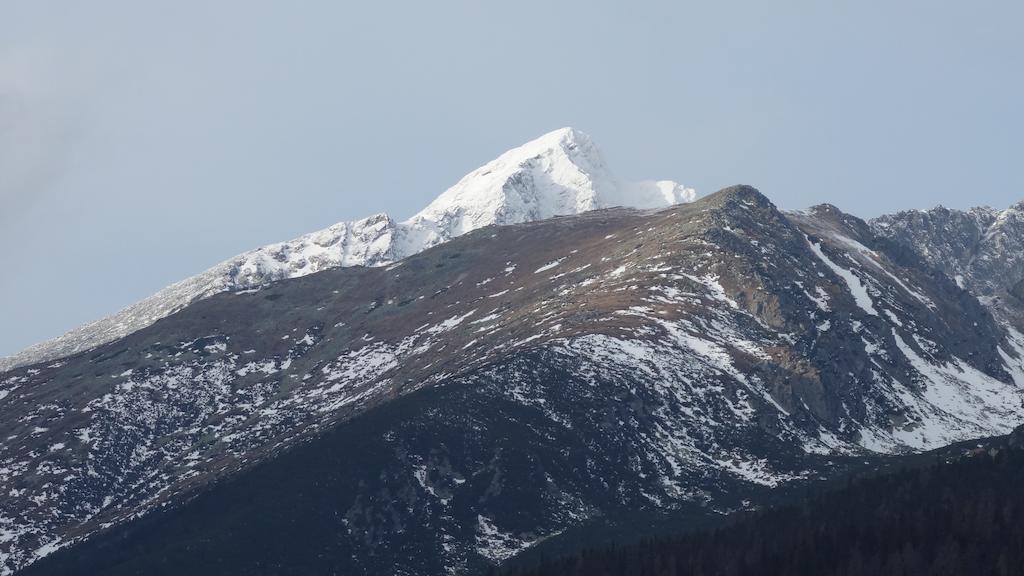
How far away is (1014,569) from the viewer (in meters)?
198
